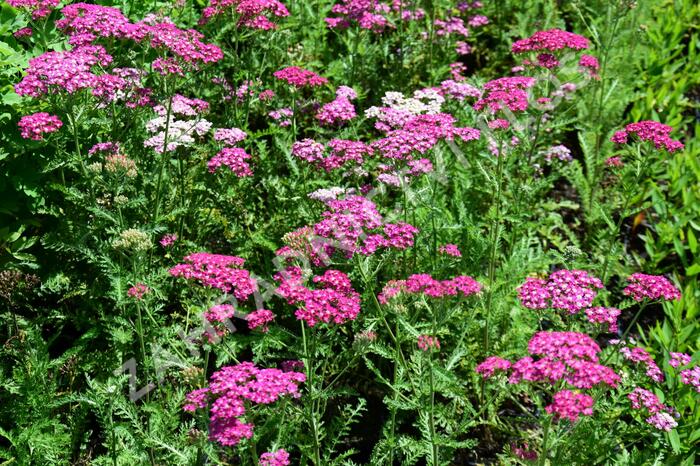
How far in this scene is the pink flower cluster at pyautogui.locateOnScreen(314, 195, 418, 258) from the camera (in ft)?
11.1

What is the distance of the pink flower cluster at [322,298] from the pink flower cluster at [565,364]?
2.35ft

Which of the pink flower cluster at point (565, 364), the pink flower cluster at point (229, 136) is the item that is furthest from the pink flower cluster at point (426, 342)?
the pink flower cluster at point (229, 136)

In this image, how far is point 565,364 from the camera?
9.11 ft

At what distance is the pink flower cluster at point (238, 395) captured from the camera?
2.70 m

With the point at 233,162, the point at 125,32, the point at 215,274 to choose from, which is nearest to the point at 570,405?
the point at 215,274

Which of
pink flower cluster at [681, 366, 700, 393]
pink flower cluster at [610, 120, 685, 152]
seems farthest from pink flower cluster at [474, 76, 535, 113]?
pink flower cluster at [681, 366, 700, 393]

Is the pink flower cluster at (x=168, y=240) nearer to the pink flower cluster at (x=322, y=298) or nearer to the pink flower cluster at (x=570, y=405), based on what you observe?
the pink flower cluster at (x=322, y=298)

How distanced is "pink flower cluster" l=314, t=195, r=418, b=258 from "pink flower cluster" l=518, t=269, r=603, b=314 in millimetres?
597

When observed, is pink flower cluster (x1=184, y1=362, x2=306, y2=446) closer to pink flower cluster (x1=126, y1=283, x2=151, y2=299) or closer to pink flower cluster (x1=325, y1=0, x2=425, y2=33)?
pink flower cluster (x1=126, y1=283, x2=151, y2=299)

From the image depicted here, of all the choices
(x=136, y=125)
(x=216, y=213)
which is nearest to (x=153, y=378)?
(x=216, y=213)

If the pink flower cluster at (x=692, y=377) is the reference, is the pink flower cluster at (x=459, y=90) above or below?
above

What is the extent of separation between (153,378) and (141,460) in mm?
526

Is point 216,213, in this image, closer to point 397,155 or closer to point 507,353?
point 397,155

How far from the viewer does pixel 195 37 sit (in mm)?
4188
